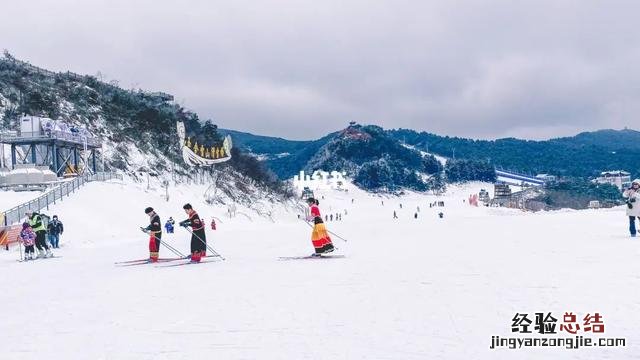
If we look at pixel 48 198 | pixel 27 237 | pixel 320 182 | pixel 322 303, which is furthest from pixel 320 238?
pixel 320 182

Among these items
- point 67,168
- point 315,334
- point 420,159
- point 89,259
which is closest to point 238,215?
point 67,168

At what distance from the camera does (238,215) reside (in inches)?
2087

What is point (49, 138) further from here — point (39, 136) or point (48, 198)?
point (48, 198)

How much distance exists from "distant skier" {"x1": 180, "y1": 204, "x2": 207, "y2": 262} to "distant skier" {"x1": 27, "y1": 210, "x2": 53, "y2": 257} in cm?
562

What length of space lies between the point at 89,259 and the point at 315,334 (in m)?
14.4

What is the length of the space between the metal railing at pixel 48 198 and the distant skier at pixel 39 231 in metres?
6.22

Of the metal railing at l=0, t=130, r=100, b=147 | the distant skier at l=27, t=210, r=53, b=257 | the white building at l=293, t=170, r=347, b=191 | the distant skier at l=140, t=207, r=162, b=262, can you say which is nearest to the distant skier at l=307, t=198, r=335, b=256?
the distant skier at l=140, t=207, r=162, b=262

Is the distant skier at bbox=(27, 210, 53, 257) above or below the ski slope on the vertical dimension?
above

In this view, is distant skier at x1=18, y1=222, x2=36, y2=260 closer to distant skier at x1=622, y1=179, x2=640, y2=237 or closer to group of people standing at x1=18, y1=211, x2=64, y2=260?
group of people standing at x1=18, y1=211, x2=64, y2=260

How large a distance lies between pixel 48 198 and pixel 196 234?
64.0 feet

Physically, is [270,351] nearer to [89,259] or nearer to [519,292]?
[519,292]

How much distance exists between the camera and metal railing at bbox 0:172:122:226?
2647 cm

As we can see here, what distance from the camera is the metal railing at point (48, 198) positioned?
1042 inches

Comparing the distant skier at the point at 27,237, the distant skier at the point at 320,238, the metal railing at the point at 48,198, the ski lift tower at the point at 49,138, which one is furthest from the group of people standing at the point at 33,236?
the ski lift tower at the point at 49,138
